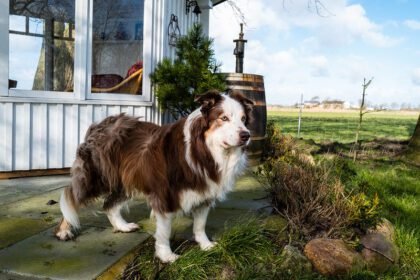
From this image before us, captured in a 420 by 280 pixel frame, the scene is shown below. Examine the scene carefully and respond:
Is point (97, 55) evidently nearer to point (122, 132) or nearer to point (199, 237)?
point (122, 132)

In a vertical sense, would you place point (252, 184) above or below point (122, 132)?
below

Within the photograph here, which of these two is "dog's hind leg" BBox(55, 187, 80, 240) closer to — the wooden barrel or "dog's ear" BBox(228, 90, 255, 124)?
"dog's ear" BBox(228, 90, 255, 124)

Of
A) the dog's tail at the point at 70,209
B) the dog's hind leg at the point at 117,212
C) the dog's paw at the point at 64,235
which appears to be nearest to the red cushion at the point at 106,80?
the dog's hind leg at the point at 117,212

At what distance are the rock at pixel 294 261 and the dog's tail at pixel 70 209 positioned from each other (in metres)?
1.63

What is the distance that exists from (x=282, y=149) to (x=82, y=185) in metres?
4.59

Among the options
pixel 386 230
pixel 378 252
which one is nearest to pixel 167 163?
pixel 378 252

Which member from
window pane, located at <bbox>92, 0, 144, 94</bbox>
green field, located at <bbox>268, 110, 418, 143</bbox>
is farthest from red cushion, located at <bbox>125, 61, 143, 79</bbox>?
green field, located at <bbox>268, 110, 418, 143</bbox>

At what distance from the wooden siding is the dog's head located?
359cm

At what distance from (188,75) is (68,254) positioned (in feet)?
13.0

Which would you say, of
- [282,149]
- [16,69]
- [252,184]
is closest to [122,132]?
[252,184]

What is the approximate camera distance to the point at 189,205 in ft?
10.3

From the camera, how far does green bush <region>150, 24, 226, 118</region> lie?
6426 millimetres

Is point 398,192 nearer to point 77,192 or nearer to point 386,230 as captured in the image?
point 386,230

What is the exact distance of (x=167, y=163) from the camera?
3.12 m
